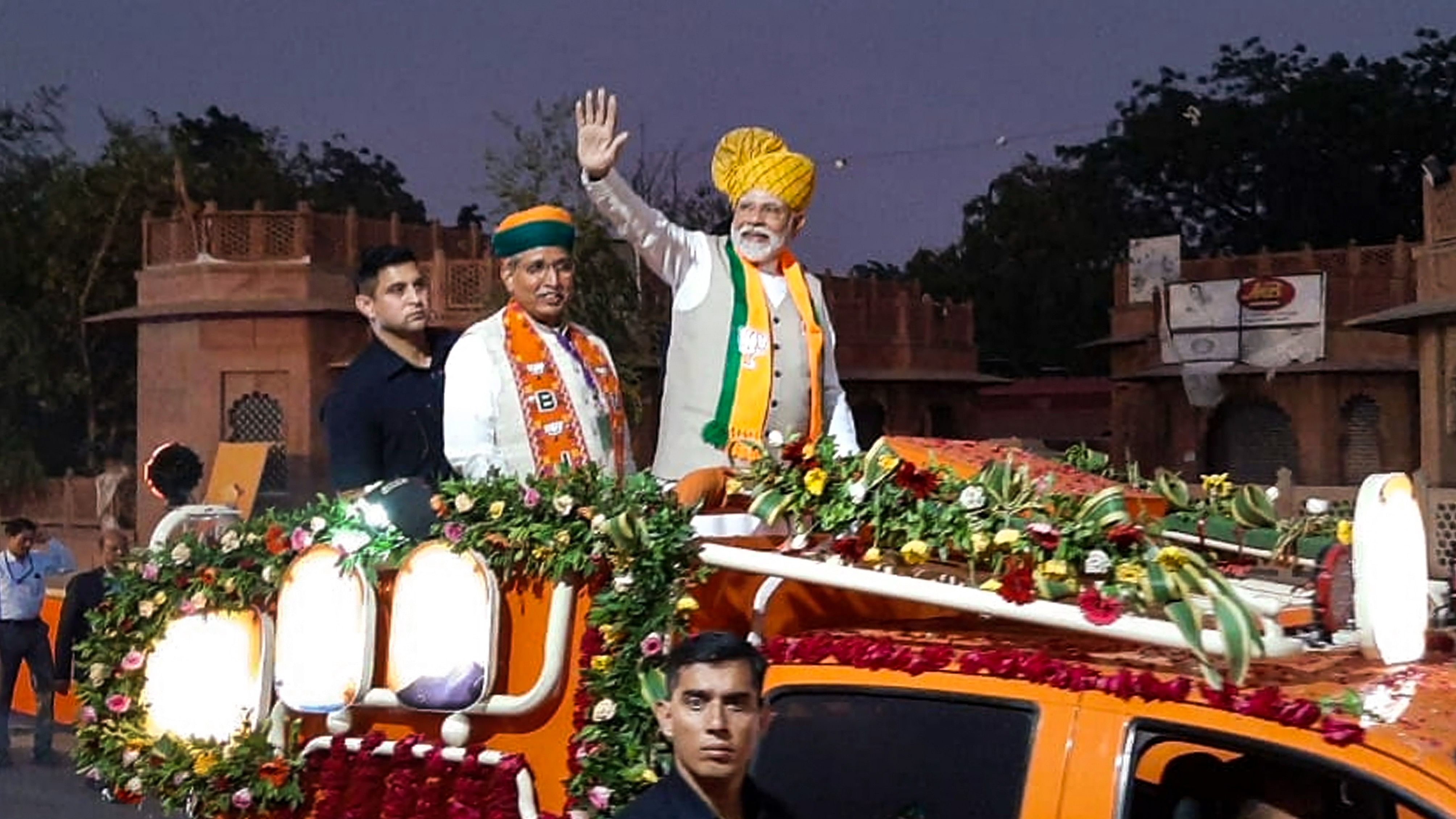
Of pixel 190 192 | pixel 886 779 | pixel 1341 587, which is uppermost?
pixel 190 192

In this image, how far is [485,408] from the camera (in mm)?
4168

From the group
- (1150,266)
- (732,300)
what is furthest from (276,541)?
(1150,266)

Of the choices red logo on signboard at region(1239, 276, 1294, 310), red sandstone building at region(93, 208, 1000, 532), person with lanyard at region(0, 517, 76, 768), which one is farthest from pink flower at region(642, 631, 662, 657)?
red logo on signboard at region(1239, 276, 1294, 310)

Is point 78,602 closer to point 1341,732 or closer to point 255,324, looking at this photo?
point 1341,732

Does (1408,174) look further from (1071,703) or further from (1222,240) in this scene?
(1071,703)

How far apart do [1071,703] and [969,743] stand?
19 cm

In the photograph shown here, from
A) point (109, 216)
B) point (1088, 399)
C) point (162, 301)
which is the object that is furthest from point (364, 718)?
point (1088, 399)

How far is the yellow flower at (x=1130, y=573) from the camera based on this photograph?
2896 mm

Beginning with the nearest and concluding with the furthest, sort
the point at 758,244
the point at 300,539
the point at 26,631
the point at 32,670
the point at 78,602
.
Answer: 1. the point at 300,539
2. the point at 758,244
3. the point at 78,602
4. the point at 26,631
5. the point at 32,670

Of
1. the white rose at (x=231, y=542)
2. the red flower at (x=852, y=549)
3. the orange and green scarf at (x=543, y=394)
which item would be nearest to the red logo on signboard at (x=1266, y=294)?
the orange and green scarf at (x=543, y=394)

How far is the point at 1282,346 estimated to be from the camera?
94.7 ft

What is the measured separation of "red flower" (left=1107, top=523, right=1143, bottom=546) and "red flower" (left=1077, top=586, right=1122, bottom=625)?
128mm

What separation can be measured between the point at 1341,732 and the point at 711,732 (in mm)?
913

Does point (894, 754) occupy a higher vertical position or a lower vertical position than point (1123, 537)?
lower
